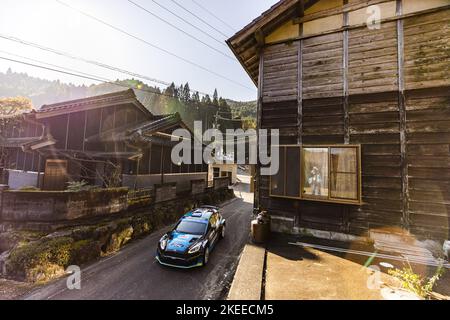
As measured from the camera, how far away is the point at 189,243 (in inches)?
267

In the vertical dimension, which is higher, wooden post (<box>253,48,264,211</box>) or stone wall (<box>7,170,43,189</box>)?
wooden post (<box>253,48,264,211</box>)

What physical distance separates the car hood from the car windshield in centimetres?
22

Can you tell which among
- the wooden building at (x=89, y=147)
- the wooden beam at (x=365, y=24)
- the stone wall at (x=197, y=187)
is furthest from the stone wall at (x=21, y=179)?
the wooden beam at (x=365, y=24)

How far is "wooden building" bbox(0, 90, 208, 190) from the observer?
12094 mm

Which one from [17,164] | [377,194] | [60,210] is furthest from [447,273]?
[17,164]

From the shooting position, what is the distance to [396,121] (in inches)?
240

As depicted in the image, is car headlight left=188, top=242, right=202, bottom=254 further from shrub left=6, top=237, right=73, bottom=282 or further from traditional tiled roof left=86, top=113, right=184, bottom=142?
traditional tiled roof left=86, top=113, right=184, bottom=142

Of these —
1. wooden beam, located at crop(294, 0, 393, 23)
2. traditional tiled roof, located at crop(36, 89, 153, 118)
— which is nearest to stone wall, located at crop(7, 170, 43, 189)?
traditional tiled roof, located at crop(36, 89, 153, 118)

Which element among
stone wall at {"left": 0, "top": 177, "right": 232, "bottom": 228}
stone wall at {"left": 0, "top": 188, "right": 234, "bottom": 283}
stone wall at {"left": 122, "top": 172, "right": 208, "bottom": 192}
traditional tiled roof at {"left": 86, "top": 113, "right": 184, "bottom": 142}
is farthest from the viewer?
traditional tiled roof at {"left": 86, "top": 113, "right": 184, "bottom": 142}

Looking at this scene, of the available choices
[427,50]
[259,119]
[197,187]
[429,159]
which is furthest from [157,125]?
[429,159]

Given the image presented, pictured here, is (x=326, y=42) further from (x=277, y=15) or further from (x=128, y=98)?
(x=128, y=98)

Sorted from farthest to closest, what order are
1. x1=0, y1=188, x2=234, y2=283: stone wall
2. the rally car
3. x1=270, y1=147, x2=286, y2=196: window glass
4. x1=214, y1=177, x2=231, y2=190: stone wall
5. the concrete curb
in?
x1=214, y1=177, x2=231, y2=190: stone wall < x1=270, y1=147, x2=286, y2=196: window glass < the rally car < x1=0, y1=188, x2=234, y2=283: stone wall < the concrete curb

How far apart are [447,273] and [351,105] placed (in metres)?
5.12

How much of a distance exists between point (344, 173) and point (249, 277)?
14.9 ft
